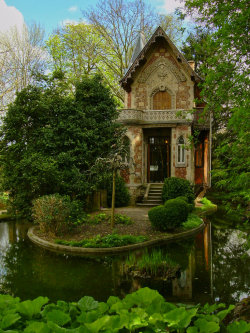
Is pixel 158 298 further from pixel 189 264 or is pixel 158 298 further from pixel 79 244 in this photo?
pixel 79 244

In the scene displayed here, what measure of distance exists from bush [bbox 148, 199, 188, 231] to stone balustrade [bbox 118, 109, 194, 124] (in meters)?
9.85

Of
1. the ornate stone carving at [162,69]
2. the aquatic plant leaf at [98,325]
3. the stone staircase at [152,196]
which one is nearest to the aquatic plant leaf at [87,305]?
the aquatic plant leaf at [98,325]

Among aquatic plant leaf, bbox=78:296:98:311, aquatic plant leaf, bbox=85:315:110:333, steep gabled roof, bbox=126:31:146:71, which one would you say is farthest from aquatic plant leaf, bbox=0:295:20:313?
steep gabled roof, bbox=126:31:146:71

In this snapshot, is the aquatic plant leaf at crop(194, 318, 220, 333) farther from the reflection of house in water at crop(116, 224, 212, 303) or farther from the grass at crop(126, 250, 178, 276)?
the grass at crop(126, 250, 178, 276)

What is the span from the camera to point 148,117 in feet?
73.9

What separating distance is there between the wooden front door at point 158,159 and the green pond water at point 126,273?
1159 centimetres

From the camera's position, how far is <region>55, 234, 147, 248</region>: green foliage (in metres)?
11.1

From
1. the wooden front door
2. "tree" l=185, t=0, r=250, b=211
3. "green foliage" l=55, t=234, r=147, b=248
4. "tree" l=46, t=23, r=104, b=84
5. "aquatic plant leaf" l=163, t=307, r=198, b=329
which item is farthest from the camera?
"tree" l=46, t=23, r=104, b=84

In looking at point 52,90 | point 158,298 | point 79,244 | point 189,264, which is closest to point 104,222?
point 79,244

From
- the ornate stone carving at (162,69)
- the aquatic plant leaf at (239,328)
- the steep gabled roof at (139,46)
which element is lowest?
the aquatic plant leaf at (239,328)

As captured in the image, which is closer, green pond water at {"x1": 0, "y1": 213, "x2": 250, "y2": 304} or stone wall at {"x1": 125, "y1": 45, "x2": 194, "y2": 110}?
green pond water at {"x1": 0, "y1": 213, "x2": 250, "y2": 304}

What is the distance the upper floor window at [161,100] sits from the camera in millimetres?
23141

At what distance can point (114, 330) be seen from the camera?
6.67 ft

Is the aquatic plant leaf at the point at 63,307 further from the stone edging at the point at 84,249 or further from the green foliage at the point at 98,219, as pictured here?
the green foliage at the point at 98,219
